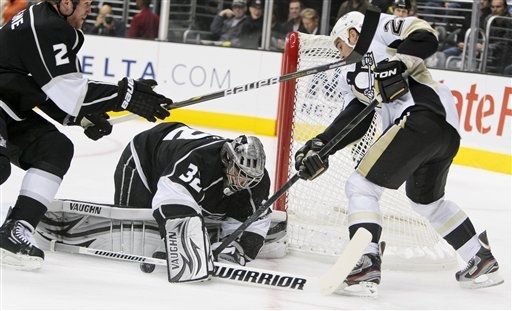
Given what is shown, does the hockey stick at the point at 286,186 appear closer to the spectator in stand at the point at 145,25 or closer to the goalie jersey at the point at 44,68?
the goalie jersey at the point at 44,68

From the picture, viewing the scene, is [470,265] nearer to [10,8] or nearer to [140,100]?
[140,100]

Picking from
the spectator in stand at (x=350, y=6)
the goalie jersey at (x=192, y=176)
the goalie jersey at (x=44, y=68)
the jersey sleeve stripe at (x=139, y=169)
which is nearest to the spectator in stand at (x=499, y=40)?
the spectator in stand at (x=350, y=6)

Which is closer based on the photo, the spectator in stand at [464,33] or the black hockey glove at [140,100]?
the black hockey glove at [140,100]

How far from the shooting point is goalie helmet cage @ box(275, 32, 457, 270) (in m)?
4.36

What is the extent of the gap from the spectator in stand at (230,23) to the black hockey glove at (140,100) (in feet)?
16.0

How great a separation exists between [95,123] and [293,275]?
0.98m

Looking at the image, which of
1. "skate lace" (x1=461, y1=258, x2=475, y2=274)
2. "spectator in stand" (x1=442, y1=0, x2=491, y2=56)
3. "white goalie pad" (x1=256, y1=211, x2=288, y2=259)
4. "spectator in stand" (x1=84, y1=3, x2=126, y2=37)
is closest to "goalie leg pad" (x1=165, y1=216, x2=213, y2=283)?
"white goalie pad" (x1=256, y1=211, x2=288, y2=259)

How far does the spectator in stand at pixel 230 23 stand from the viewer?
28.3 feet

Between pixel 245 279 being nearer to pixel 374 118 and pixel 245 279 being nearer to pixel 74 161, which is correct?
pixel 374 118

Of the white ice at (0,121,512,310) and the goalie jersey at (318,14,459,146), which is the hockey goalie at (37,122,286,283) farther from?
the goalie jersey at (318,14,459,146)

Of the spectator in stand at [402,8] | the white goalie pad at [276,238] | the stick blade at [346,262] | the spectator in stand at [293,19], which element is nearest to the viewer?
the stick blade at [346,262]

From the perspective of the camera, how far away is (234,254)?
3793mm

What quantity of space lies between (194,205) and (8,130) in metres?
0.74

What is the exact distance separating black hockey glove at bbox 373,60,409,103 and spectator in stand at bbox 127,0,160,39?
5394 millimetres
